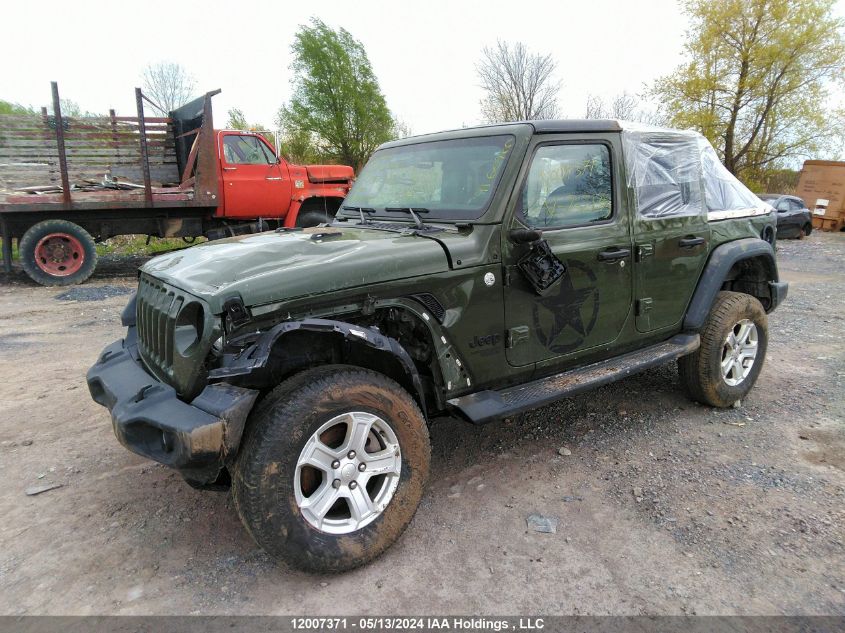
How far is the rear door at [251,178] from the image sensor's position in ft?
34.3

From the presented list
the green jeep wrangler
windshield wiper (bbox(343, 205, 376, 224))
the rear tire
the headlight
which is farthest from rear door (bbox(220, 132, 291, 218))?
the headlight

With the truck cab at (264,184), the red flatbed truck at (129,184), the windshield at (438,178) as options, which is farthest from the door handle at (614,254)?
the truck cab at (264,184)

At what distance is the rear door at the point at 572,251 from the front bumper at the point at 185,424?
151 centimetres

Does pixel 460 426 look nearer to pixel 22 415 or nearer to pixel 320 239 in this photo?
pixel 320 239

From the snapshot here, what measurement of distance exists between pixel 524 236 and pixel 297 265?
3.91 feet

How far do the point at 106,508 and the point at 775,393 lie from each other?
4870 mm

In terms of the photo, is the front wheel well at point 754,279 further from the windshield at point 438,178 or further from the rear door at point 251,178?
the rear door at point 251,178

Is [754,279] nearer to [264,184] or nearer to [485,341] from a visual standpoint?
[485,341]

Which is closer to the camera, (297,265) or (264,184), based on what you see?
(297,265)

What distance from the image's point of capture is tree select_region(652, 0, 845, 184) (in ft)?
76.1

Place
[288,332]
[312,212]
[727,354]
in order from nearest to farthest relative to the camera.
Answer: [288,332] → [727,354] → [312,212]

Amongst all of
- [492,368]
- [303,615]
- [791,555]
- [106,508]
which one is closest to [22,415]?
[106,508]

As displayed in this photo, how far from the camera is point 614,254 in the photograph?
3.48 meters

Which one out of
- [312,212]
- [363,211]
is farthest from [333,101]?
[363,211]
